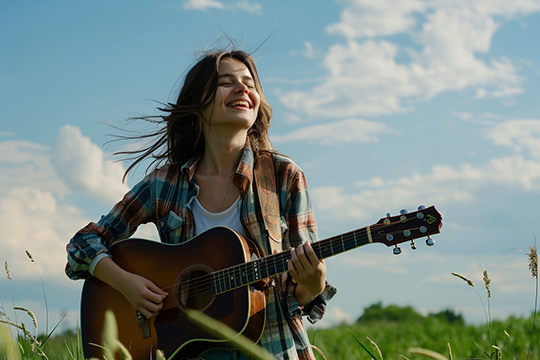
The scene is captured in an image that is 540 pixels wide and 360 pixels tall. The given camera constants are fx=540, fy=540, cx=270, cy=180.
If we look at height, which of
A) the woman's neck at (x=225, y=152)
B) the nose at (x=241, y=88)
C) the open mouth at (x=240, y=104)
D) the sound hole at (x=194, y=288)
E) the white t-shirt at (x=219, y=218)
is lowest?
the sound hole at (x=194, y=288)

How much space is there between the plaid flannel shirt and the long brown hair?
157mm

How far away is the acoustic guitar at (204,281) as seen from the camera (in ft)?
8.75

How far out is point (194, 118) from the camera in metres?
3.63

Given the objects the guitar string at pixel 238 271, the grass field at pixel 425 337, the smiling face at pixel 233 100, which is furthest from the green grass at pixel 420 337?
the smiling face at pixel 233 100

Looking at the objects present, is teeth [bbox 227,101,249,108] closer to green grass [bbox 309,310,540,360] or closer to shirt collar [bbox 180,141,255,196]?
shirt collar [bbox 180,141,255,196]

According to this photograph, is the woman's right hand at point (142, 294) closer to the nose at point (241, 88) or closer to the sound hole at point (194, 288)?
the sound hole at point (194, 288)

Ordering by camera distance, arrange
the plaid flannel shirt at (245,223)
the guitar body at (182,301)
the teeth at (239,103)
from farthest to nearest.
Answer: the teeth at (239,103), the plaid flannel shirt at (245,223), the guitar body at (182,301)

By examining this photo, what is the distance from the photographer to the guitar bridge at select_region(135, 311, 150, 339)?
120 inches

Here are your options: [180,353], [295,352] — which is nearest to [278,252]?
[295,352]

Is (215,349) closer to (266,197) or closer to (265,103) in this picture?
(266,197)

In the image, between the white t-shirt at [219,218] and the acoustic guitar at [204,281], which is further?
the white t-shirt at [219,218]

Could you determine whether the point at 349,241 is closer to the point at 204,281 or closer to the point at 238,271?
the point at 238,271

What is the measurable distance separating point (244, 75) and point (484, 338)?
796 centimetres

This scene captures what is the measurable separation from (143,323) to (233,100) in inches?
55.1
